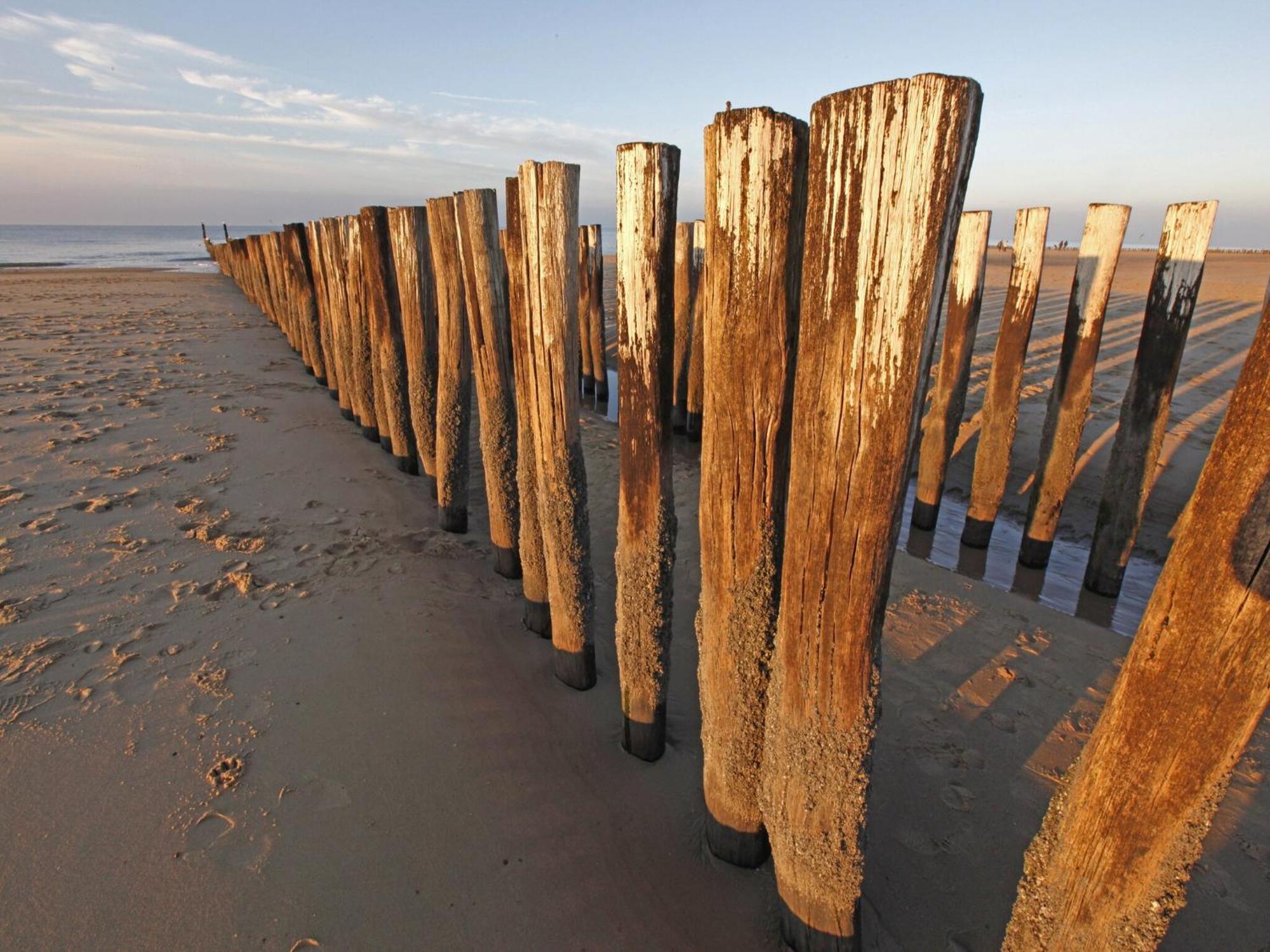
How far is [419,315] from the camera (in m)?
4.99

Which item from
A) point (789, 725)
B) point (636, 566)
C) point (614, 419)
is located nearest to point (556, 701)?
point (636, 566)

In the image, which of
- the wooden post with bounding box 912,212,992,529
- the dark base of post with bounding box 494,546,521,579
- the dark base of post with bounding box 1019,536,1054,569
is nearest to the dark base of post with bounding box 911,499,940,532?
the wooden post with bounding box 912,212,992,529

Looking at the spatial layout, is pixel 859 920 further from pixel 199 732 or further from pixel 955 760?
pixel 199 732

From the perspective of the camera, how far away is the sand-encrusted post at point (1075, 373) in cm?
464

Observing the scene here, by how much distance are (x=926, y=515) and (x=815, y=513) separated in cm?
506

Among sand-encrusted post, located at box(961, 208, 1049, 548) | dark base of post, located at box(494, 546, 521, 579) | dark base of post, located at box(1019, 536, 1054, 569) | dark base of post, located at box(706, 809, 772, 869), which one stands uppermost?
sand-encrusted post, located at box(961, 208, 1049, 548)

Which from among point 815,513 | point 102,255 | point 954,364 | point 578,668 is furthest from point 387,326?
point 102,255

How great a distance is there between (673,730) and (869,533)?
188 centimetres

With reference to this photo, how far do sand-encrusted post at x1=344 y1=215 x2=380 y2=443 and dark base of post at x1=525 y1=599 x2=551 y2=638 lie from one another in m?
3.84

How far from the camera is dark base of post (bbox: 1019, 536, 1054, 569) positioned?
5.39 m

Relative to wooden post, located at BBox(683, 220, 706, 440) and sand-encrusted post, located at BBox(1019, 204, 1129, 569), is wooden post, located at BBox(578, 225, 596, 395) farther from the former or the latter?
sand-encrusted post, located at BBox(1019, 204, 1129, 569)

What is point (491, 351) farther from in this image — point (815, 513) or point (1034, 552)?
point (1034, 552)

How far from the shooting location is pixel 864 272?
1434mm

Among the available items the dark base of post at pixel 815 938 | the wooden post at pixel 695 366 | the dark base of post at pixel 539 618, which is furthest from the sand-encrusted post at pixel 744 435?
the wooden post at pixel 695 366
